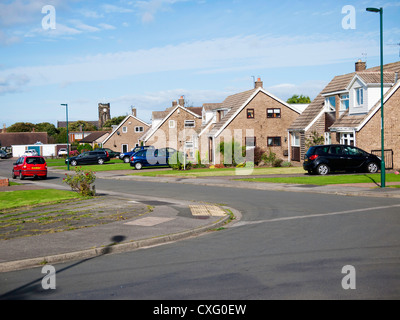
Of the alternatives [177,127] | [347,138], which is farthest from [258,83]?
[177,127]

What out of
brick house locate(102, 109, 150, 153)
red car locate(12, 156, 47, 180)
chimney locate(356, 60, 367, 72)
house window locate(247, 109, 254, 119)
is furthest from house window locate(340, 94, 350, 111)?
brick house locate(102, 109, 150, 153)

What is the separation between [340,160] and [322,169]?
4.11 ft

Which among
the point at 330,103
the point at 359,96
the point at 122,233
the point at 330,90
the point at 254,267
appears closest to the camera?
the point at 254,267

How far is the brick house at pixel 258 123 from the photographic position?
43.6 m

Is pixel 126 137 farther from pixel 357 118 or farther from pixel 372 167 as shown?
pixel 372 167

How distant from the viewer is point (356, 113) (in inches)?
1281

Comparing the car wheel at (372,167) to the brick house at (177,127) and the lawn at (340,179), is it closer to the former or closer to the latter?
the lawn at (340,179)

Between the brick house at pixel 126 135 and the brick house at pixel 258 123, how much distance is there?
36.3m

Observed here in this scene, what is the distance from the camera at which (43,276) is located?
802 centimetres

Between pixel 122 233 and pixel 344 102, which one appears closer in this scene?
pixel 122 233

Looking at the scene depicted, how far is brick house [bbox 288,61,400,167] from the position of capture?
30.4m

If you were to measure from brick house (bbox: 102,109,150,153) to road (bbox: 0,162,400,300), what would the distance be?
223 feet

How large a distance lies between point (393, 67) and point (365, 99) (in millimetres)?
5504
